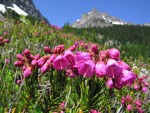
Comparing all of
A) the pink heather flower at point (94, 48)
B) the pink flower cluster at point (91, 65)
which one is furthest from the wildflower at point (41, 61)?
the pink heather flower at point (94, 48)

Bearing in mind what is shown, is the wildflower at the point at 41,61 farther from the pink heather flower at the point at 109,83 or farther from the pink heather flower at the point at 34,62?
the pink heather flower at the point at 109,83

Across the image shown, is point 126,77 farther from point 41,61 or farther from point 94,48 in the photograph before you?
point 41,61

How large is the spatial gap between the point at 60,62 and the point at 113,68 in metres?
0.37

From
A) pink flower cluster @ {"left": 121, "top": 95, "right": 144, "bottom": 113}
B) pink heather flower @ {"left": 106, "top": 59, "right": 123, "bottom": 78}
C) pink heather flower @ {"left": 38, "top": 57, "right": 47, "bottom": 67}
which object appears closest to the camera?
pink heather flower @ {"left": 106, "top": 59, "right": 123, "bottom": 78}

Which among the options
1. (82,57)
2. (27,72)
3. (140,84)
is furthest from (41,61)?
(140,84)

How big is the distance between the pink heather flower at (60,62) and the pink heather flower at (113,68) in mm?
312

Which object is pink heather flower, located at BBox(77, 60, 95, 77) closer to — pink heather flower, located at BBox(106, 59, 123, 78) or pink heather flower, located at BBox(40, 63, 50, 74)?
pink heather flower, located at BBox(106, 59, 123, 78)

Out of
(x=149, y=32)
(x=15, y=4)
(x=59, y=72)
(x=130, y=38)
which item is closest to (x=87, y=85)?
(x=59, y=72)

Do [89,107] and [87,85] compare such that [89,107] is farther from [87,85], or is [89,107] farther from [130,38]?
[130,38]

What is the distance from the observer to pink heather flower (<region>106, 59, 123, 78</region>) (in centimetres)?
189

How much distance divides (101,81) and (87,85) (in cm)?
9

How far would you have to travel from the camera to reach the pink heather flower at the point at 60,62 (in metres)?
2.05

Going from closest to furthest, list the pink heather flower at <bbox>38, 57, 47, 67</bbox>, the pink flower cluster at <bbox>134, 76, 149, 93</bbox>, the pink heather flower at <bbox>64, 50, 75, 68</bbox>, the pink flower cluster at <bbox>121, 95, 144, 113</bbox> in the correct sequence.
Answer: the pink heather flower at <bbox>64, 50, 75, 68</bbox>, the pink heather flower at <bbox>38, 57, 47, 67</bbox>, the pink flower cluster at <bbox>121, 95, 144, 113</bbox>, the pink flower cluster at <bbox>134, 76, 149, 93</bbox>

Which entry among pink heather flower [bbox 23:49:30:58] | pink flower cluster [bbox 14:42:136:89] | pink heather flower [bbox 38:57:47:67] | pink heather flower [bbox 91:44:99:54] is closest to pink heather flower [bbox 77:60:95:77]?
pink flower cluster [bbox 14:42:136:89]
